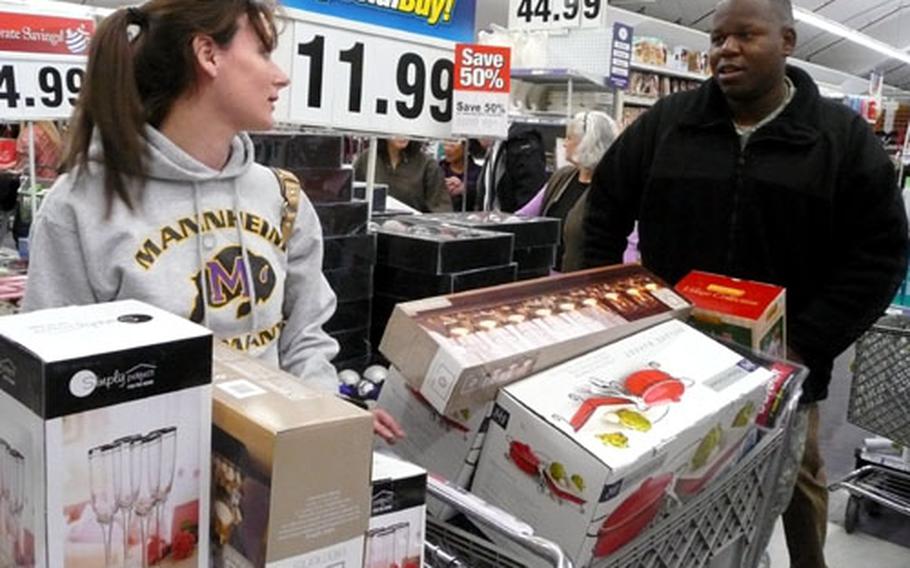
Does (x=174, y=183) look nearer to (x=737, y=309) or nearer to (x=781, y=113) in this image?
(x=737, y=309)

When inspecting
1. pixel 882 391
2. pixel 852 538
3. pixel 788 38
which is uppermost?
pixel 788 38

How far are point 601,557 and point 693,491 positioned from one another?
0.27m

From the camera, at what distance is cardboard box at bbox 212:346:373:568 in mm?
867

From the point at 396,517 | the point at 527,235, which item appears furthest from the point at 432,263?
the point at 396,517

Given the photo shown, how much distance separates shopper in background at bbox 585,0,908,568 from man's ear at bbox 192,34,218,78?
124 cm

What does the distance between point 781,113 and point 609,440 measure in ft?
4.24

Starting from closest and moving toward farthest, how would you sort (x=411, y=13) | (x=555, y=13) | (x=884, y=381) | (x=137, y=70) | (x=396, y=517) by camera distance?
1. (x=396, y=517)
2. (x=137, y=70)
3. (x=411, y=13)
4. (x=884, y=381)
5. (x=555, y=13)

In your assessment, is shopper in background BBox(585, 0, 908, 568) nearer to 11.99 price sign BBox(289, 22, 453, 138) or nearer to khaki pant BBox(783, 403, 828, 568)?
khaki pant BBox(783, 403, 828, 568)

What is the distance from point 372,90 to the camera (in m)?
2.55

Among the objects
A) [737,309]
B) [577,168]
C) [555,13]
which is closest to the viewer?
[737,309]

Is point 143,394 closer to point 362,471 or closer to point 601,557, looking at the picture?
point 362,471

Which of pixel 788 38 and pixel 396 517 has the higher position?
pixel 788 38

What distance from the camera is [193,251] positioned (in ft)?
4.86

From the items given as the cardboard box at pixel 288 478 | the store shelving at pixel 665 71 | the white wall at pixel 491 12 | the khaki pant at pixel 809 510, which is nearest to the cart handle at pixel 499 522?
the cardboard box at pixel 288 478
